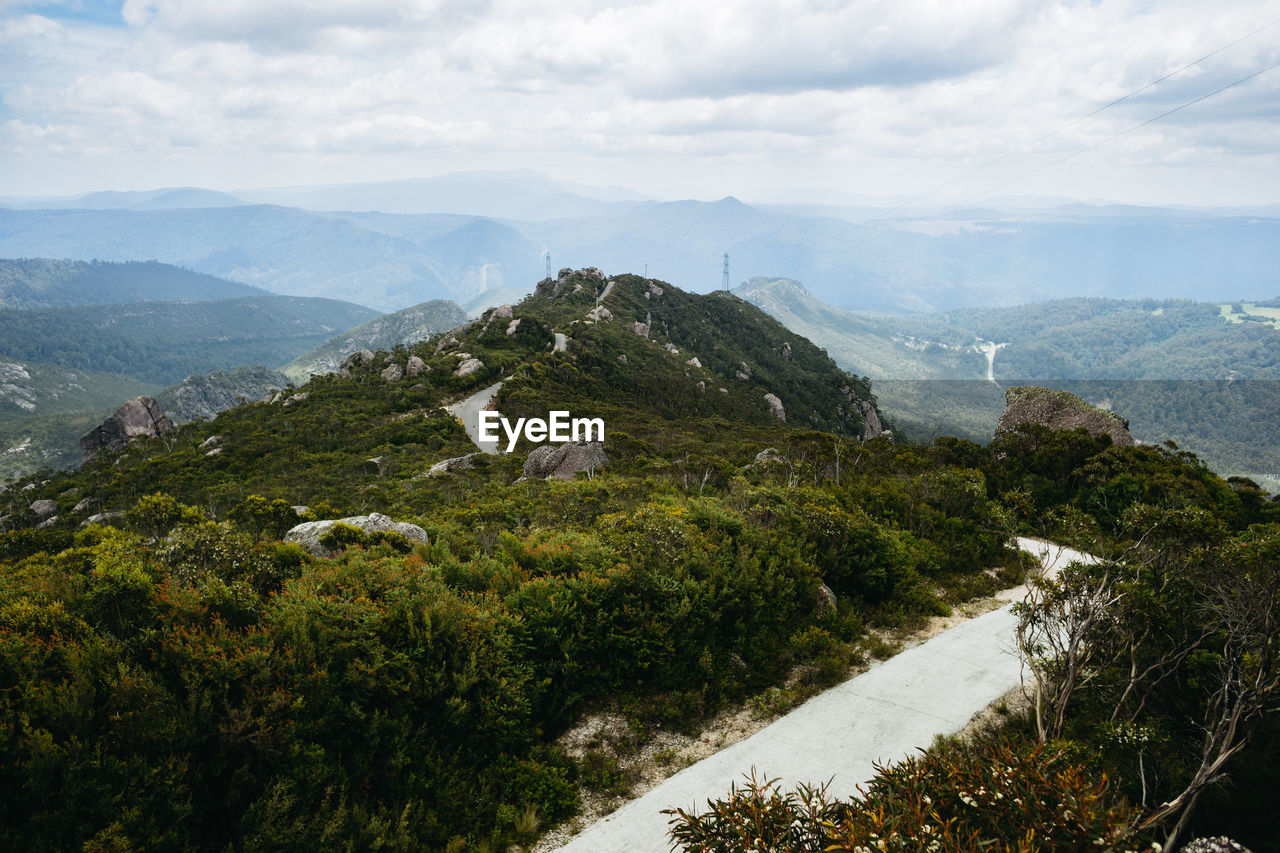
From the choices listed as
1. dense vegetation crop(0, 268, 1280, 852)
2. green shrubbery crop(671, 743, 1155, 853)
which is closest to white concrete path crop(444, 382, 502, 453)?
dense vegetation crop(0, 268, 1280, 852)

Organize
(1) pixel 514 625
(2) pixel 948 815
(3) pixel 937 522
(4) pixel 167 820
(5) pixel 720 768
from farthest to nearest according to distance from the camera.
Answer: (3) pixel 937 522
(1) pixel 514 625
(5) pixel 720 768
(4) pixel 167 820
(2) pixel 948 815

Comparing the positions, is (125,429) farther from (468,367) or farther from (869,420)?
(869,420)

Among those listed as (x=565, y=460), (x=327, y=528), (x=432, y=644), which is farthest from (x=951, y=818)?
(x=565, y=460)

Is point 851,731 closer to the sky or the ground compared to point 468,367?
closer to the sky

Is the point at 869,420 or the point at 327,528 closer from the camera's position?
the point at 327,528

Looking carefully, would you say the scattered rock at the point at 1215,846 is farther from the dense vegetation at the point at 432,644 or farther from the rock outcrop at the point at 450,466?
the rock outcrop at the point at 450,466

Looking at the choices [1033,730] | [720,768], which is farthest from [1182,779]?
[720,768]

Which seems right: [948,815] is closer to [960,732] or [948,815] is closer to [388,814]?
[960,732]
